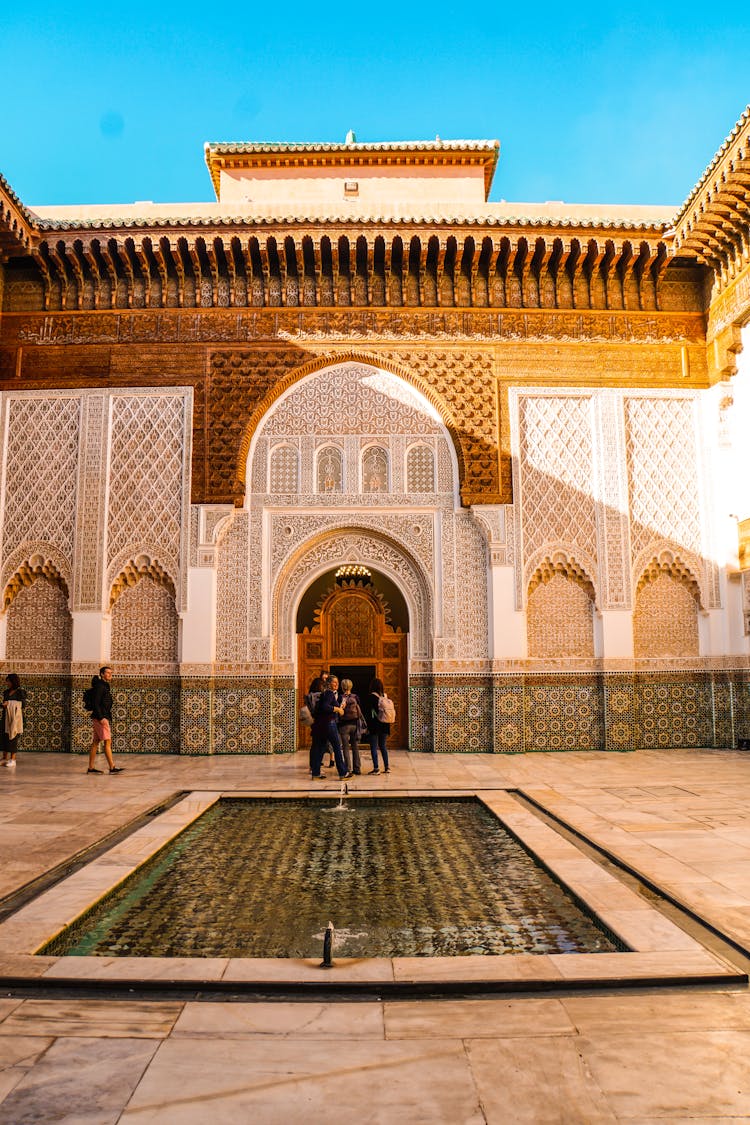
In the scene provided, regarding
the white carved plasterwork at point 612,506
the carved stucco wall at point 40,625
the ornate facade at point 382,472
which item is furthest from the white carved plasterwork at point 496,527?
the carved stucco wall at point 40,625

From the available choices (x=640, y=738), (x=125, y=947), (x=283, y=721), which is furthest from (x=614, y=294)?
(x=125, y=947)

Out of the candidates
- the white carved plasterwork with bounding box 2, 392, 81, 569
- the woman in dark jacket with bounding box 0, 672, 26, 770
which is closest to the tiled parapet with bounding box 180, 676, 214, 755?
the woman in dark jacket with bounding box 0, 672, 26, 770

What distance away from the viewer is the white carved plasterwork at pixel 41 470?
7.59 meters

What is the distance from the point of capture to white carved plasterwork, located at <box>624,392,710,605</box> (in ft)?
24.9

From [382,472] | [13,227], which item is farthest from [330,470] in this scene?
[13,227]

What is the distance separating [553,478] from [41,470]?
4.81 m

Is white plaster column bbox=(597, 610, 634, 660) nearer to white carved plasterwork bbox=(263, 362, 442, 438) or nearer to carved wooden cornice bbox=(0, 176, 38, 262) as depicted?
white carved plasterwork bbox=(263, 362, 442, 438)

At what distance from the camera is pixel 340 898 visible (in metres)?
3.04

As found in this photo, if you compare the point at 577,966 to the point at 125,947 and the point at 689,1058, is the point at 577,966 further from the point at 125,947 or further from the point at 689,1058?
the point at 125,947

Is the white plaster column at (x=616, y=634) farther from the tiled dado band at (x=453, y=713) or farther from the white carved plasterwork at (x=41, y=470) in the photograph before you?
the white carved plasterwork at (x=41, y=470)

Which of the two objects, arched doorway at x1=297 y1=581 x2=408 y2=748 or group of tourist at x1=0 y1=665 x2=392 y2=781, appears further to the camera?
arched doorway at x1=297 y1=581 x2=408 y2=748

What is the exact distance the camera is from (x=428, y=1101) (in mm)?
1580

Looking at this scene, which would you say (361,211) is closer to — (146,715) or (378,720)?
(378,720)

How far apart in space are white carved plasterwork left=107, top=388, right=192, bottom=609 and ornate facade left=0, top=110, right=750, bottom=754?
0.02 metres
